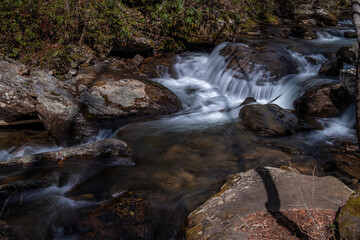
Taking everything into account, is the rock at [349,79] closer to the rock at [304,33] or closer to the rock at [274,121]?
the rock at [274,121]

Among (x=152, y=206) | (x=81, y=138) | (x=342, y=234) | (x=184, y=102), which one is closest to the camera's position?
(x=342, y=234)

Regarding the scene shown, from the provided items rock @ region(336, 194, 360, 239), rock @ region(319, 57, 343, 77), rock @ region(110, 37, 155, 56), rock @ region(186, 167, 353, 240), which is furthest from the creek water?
rock @ region(336, 194, 360, 239)

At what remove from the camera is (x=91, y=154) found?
537 cm

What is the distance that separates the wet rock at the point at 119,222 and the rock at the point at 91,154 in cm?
138

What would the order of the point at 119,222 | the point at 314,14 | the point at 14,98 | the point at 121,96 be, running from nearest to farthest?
the point at 119,222
the point at 14,98
the point at 121,96
the point at 314,14

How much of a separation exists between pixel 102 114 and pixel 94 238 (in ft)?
12.9

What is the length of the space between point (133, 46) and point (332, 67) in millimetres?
7387

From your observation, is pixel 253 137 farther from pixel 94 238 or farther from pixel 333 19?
pixel 333 19

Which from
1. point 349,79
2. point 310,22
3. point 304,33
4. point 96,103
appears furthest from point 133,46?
point 310,22

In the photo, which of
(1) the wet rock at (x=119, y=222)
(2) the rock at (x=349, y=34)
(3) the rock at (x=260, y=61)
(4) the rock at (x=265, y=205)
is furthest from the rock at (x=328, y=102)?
(2) the rock at (x=349, y=34)

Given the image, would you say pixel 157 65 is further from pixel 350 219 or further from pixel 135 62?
pixel 350 219

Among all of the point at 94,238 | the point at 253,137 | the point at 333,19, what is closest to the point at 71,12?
the point at 253,137

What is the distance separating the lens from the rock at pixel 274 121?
6.66 m

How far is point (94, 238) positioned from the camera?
358 cm
